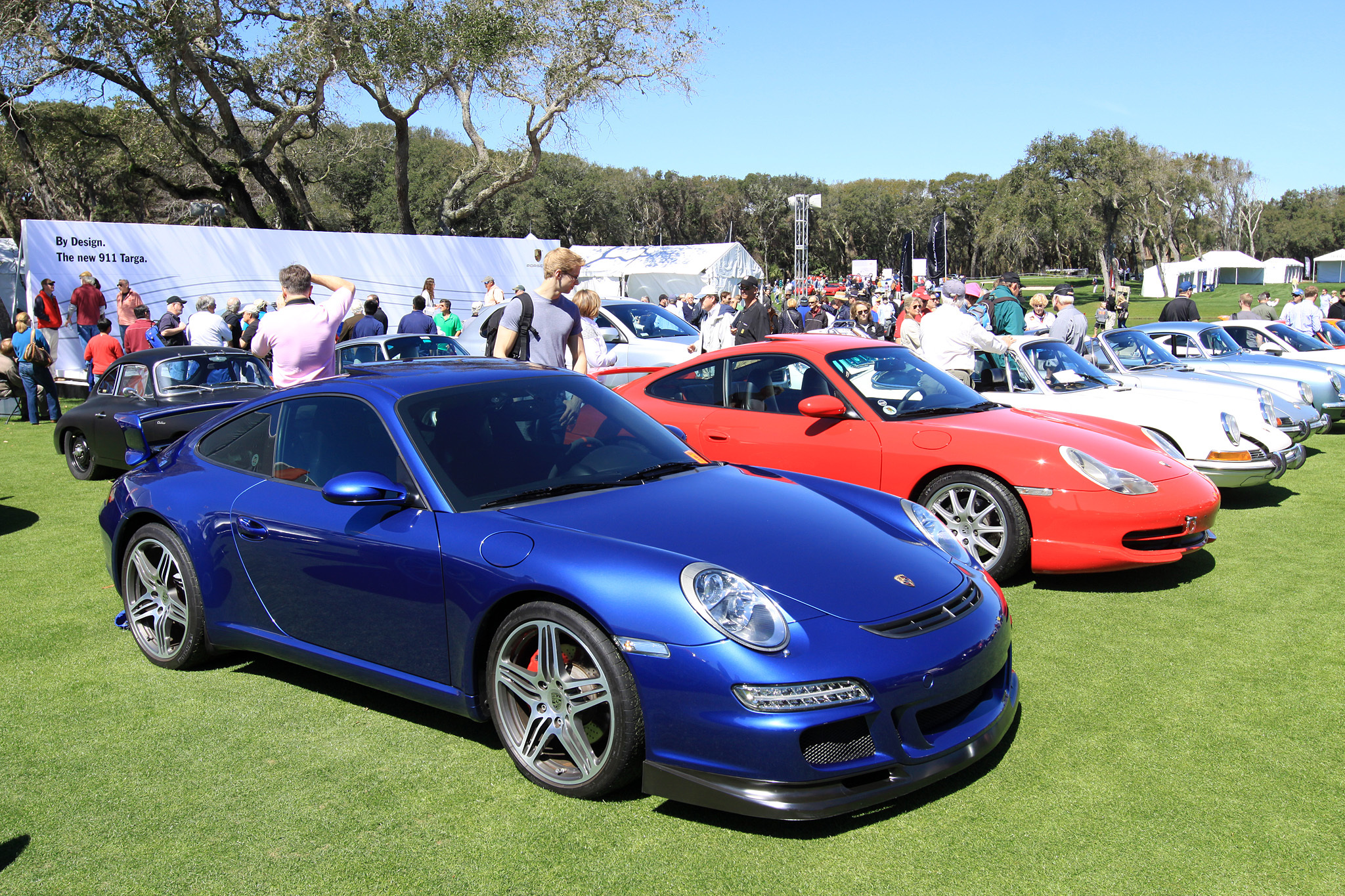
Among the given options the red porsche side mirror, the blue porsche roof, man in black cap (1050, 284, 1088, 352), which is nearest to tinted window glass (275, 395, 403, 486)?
the blue porsche roof

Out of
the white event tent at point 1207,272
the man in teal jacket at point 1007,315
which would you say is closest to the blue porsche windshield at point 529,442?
the man in teal jacket at point 1007,315

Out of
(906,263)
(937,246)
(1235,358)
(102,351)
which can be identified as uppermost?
(937,246)

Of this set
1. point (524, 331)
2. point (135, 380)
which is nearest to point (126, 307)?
point (135, 380)

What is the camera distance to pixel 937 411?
603 centimetres

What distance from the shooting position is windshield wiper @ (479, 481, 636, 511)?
3432mm

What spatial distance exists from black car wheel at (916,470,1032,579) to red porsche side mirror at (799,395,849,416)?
0.70 m

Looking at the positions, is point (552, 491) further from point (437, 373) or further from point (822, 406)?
point (822, 406)

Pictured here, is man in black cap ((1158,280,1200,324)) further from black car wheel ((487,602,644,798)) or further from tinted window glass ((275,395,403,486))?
black car wheel ((487,602,644,798))

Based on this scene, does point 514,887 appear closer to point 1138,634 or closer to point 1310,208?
point 1138,634

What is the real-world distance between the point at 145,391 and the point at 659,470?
7.42m

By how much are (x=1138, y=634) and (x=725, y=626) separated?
2.88m

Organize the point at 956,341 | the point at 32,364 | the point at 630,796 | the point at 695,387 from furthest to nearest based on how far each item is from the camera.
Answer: the point at 32,364 < the point at 956,341 < the point at 695,387 < the point at 630,796

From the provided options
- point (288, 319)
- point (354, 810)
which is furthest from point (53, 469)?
point (354, 810)

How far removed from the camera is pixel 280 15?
24156 mm
